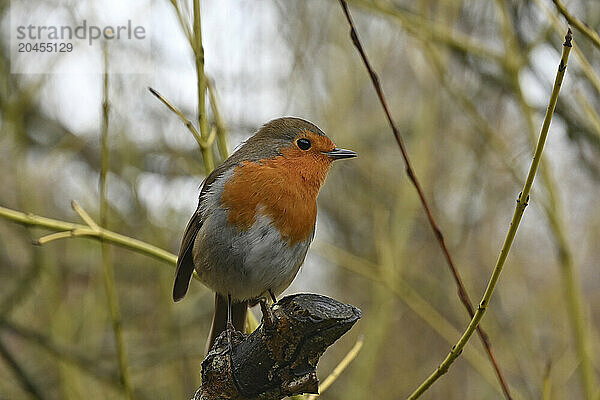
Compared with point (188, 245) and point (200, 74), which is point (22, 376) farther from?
point (200, 74)

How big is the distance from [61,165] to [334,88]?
1.95 m

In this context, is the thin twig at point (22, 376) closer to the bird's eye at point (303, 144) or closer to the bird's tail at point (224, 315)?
the bird's tail at point (224, 315)

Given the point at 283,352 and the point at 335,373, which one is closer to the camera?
the point at 283,352

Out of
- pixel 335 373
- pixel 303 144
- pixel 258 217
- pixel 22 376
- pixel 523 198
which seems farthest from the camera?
pixel 22 376

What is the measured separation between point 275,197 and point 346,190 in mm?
3194

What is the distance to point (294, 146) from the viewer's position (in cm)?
252

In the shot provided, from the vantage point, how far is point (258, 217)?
2262 mm

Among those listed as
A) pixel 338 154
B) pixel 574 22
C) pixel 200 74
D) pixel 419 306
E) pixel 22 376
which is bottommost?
pixel 22 376

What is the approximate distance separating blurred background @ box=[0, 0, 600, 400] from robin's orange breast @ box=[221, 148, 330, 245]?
15 cm

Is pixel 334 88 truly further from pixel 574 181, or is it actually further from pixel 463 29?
pixel 574 181

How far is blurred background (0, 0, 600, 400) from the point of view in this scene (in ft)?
10.8

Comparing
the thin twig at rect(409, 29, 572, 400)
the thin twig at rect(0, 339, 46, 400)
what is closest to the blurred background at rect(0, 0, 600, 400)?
the thin twig at rect(0, 339, 46, 400)

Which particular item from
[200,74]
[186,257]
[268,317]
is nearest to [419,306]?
[186,257]

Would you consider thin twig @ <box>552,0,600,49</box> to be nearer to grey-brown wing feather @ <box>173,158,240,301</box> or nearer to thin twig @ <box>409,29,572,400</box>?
thin twig @ <box>409,29,572,400</box>
